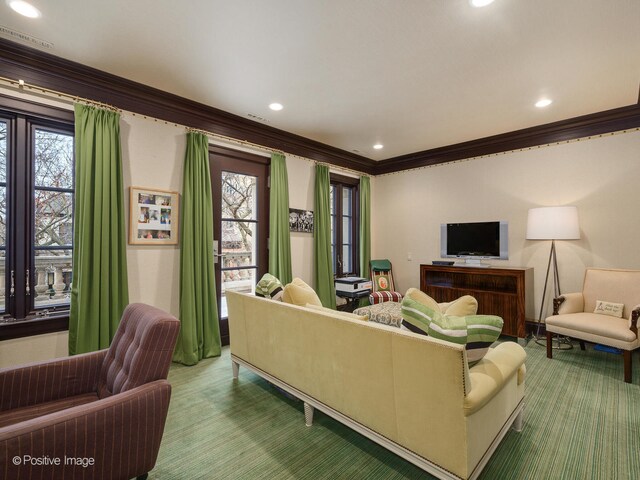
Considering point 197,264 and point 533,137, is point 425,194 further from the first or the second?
point 197,264

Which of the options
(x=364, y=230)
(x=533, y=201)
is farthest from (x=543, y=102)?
(x=364, y=230)

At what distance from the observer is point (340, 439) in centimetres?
202

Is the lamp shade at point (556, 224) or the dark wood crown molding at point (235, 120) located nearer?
the dark wood crown molding at point (235, 120)

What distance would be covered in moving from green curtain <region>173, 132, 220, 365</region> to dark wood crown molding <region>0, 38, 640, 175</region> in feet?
1.14

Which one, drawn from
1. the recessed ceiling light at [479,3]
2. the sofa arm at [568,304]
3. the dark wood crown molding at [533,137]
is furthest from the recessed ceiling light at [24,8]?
the sofa arm at [568,304]

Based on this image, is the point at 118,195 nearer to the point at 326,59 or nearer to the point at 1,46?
the point at 1,46

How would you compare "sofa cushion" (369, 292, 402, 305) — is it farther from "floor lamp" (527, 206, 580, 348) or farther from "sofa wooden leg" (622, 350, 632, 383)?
"sofa wooden leg" (622, 350, 632, 383)

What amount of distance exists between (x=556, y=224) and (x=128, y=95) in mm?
4795

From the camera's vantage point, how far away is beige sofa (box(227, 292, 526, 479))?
141cm

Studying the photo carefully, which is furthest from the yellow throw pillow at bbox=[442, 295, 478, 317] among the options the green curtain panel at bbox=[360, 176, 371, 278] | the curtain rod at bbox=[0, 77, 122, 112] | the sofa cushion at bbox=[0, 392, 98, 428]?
the green curtain panel at bbox=[360, 176, 371, 278]

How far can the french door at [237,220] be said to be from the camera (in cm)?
377

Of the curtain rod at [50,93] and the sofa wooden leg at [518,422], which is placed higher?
the curtain rod at [50,93]

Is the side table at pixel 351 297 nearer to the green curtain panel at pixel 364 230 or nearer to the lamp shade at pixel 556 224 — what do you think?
the green curtain panel at pixel 364 230

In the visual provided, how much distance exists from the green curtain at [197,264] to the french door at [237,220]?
0.26 m
